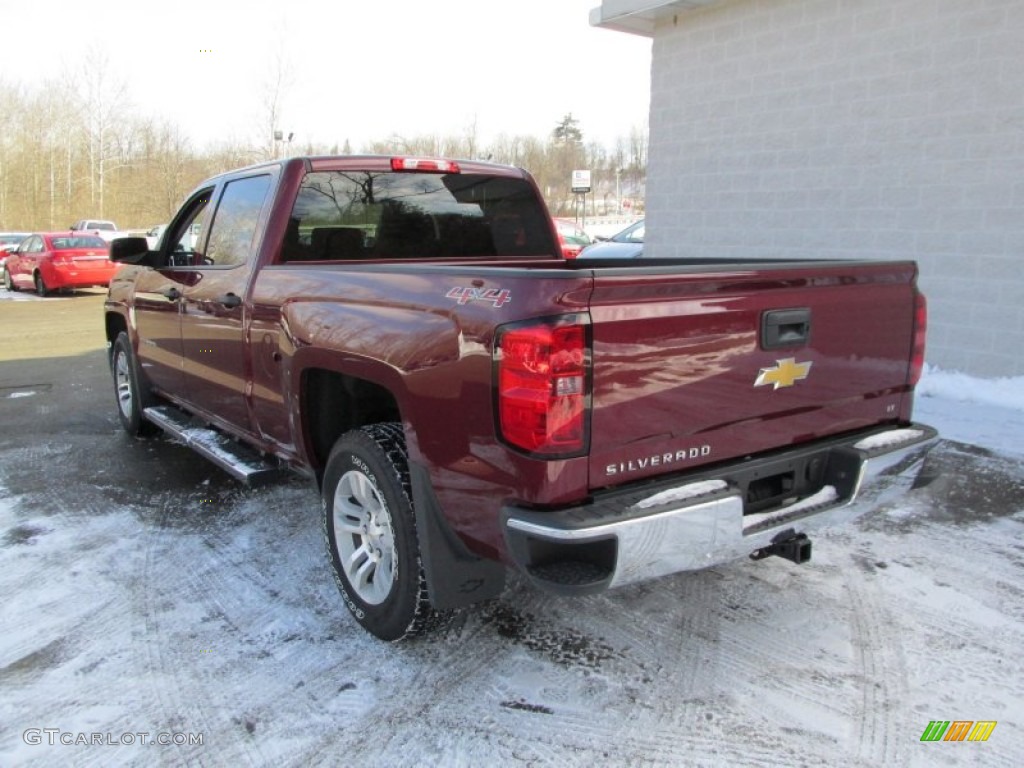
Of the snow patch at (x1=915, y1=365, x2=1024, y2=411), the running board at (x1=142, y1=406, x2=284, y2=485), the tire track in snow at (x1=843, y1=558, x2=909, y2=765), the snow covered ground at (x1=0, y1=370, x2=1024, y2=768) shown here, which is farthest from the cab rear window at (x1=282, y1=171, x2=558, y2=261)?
the snow patch at (x1=915, y1=365, x2=1024, y2=411)

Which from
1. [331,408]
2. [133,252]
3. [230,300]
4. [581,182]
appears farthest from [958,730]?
[581,182]

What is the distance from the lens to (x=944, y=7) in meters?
7.10

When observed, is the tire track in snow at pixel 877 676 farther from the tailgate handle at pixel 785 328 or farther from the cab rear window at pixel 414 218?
the cab rear window at pixel 414 218

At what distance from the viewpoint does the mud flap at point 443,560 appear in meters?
2.73

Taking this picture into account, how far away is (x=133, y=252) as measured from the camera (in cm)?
529

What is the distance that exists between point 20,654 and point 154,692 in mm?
683

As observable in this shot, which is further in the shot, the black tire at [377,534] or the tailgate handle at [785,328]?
the black tire at [377,534]

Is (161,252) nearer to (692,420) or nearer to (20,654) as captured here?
(20,654)

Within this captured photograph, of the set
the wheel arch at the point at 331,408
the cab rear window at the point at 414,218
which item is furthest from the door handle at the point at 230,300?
Answer: the wheel arch at the point at 331,408

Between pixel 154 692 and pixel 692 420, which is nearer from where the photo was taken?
pixel 692 420

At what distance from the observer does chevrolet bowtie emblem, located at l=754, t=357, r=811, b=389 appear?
2760mm

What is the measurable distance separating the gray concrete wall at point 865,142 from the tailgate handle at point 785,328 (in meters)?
5.20

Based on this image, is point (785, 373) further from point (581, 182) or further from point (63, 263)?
point (63, 263)

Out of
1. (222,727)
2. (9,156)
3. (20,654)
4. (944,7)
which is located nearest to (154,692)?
(222,727)
